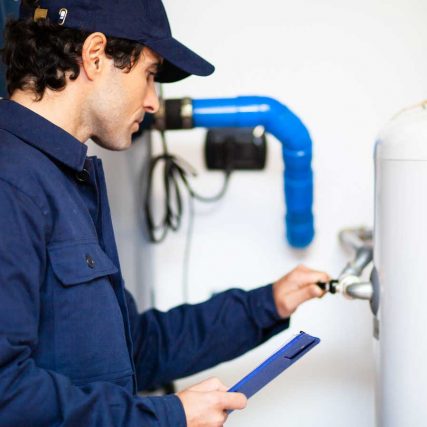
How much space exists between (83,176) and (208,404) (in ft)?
1.06

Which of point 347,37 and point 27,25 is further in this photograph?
point 347,37

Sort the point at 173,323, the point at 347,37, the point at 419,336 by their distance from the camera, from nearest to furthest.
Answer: the point at 419,336 < the point at 173,323 < the point at 347,37

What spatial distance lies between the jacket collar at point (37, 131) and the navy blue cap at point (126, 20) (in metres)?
0.12

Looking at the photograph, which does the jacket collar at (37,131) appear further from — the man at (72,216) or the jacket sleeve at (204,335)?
the jacket sleeve at (204,335)

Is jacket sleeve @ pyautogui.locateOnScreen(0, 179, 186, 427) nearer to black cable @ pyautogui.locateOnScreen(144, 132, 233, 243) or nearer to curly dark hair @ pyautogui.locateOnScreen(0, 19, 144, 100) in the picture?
curly dark hair @ pyautogui.locateOnScreen(0, 19, 144, 100)

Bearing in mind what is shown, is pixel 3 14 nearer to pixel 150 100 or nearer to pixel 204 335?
pixel 150 100

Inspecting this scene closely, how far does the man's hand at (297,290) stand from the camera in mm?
1050

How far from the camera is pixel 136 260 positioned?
1398mm

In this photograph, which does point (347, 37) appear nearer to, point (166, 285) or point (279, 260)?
point (279, 260)

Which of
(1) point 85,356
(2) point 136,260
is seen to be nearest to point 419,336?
(1) point 85,356

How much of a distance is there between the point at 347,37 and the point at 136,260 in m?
0.63

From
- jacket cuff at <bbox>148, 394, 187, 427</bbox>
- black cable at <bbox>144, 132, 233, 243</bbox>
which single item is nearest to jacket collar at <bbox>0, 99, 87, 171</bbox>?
jacket cuff at <bbox>148, 394, 187, 427</bbox>

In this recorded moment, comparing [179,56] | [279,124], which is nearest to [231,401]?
[179,56]

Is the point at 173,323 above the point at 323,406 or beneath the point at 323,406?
above
